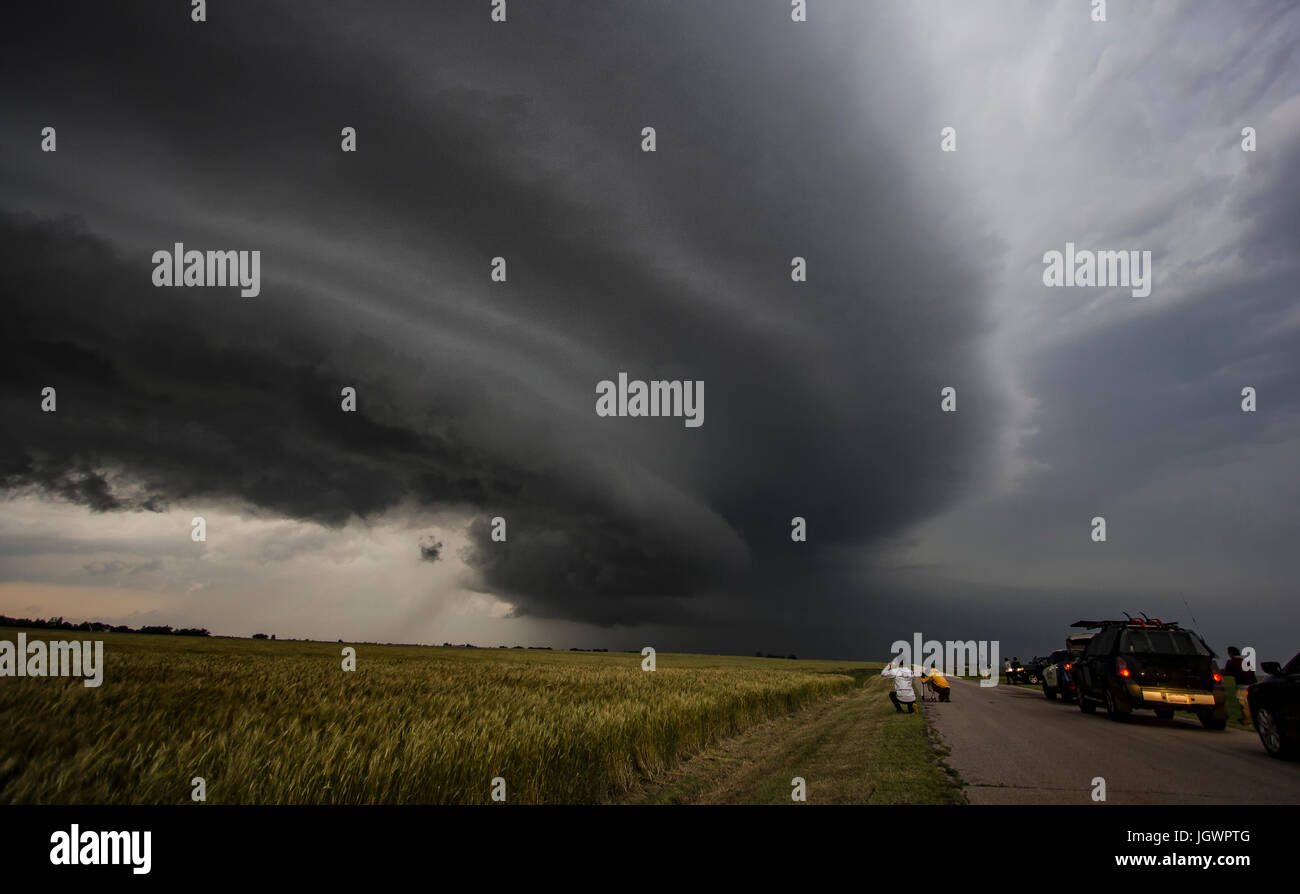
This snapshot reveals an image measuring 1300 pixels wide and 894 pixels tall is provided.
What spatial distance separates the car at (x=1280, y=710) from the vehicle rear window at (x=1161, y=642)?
4.67 metres

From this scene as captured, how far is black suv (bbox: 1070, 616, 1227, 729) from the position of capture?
1559 centimetres

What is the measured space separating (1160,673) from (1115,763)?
24.6 ft

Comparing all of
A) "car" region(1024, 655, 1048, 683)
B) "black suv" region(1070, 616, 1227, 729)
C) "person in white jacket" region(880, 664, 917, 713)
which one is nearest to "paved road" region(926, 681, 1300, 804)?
"black suv" region(1070, 616, 1227, 729)

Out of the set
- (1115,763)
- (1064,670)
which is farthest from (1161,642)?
(1064,670)

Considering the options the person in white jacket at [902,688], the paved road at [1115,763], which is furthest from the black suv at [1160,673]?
the person in white jacket at [902,688]

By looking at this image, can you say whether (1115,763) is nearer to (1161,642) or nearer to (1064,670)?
(1161,642)

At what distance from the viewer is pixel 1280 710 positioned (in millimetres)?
11203

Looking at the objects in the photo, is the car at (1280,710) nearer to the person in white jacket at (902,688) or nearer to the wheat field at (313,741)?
the person in white jacket at (902,688)

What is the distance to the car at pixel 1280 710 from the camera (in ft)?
35.6

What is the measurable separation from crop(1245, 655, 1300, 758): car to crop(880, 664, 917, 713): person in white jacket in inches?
359
